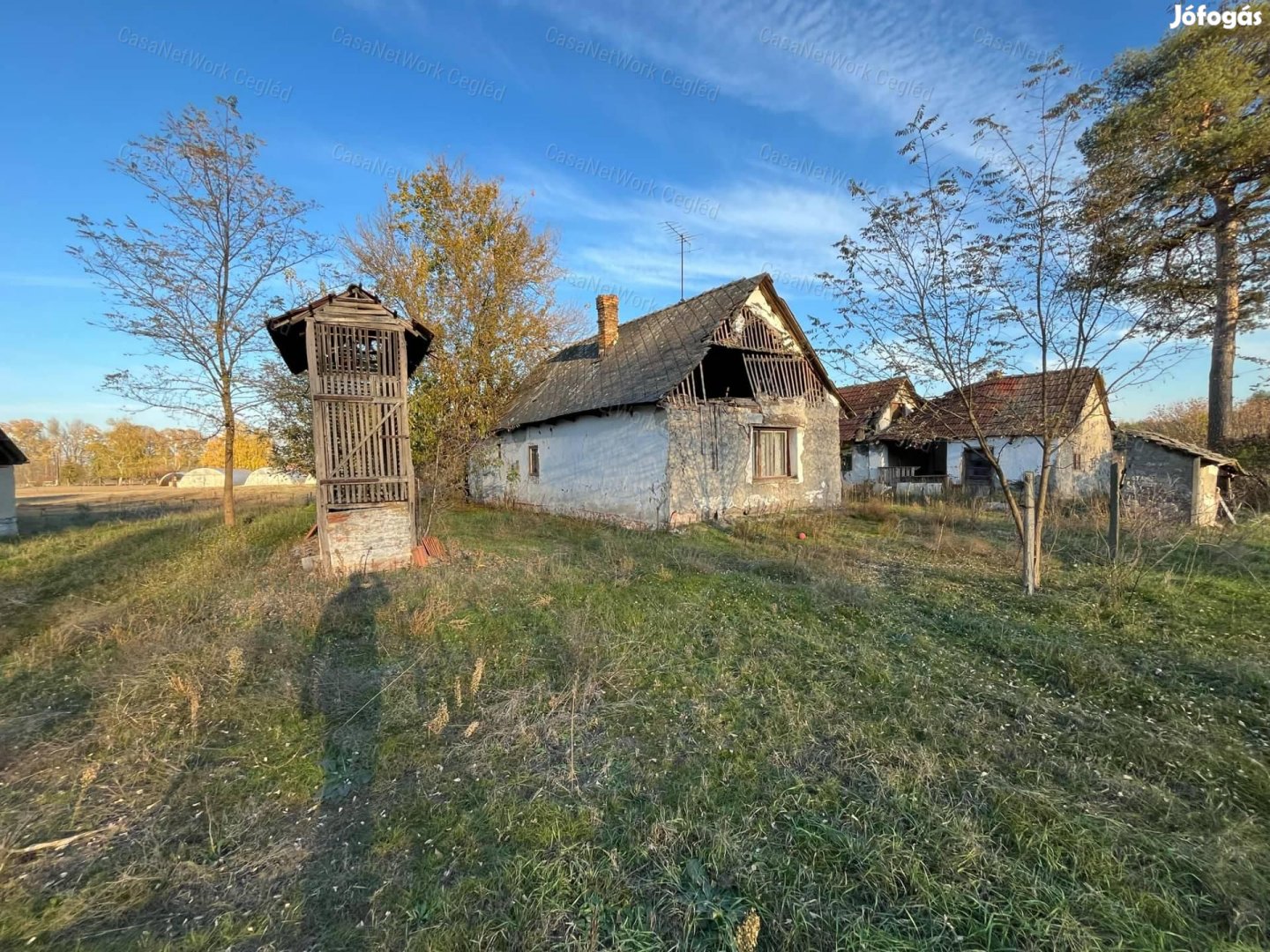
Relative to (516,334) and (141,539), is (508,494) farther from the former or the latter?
(141,539)

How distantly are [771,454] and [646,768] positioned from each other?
1191 centimetres

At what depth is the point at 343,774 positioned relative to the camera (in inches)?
131

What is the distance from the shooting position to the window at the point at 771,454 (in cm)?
1407

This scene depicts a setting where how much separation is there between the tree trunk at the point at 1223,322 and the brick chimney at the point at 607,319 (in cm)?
1323

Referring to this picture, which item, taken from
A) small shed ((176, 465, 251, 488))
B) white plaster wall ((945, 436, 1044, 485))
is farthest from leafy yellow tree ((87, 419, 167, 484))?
white plaster wall ((945, 436, 1044, 485))

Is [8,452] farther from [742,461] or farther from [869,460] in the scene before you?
[869,460]

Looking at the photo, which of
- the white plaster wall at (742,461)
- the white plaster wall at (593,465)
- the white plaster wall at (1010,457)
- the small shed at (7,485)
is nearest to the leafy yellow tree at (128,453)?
the small shed at (7,485)

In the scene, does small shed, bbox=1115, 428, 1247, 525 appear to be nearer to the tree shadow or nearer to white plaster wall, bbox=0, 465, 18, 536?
the tree shadow

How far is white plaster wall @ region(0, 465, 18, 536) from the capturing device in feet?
50.8

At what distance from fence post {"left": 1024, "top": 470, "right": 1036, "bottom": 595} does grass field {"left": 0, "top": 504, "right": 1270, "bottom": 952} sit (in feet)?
0.93

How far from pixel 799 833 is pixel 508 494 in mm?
Result: 17600

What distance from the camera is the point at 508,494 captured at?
1934 centimetres

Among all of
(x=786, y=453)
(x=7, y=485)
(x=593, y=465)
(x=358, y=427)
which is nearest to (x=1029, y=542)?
(x=786, y=453)

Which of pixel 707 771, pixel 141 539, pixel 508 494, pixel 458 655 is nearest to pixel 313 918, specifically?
pixel 707 771
